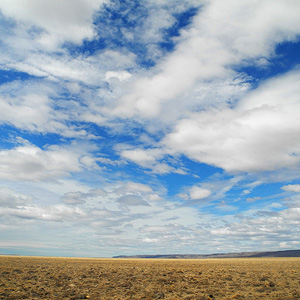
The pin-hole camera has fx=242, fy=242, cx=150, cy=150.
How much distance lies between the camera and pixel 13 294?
60.9ft

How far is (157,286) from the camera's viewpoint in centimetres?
2312

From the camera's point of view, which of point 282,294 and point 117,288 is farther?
point 117,288

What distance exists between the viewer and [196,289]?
854 inches

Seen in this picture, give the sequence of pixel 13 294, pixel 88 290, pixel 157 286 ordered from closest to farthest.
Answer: pixel 13 294, pixel 88 290, pixel 157 286

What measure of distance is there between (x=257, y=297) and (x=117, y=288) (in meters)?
11.8

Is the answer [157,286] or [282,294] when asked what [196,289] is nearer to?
[157,286]

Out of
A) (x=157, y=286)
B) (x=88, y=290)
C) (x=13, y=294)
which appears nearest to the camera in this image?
(x=13, y=294)

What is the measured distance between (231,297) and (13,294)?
1671cm

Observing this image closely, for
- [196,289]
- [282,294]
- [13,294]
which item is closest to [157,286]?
[196,289]

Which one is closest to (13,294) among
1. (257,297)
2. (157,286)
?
(157,286)

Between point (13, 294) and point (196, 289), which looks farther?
point (196, 289)

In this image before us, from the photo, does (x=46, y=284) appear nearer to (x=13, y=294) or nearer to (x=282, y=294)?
(x=13, y=294)

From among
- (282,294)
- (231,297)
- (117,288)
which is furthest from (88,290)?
(282,294)

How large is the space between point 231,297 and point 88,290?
11.8 meters
